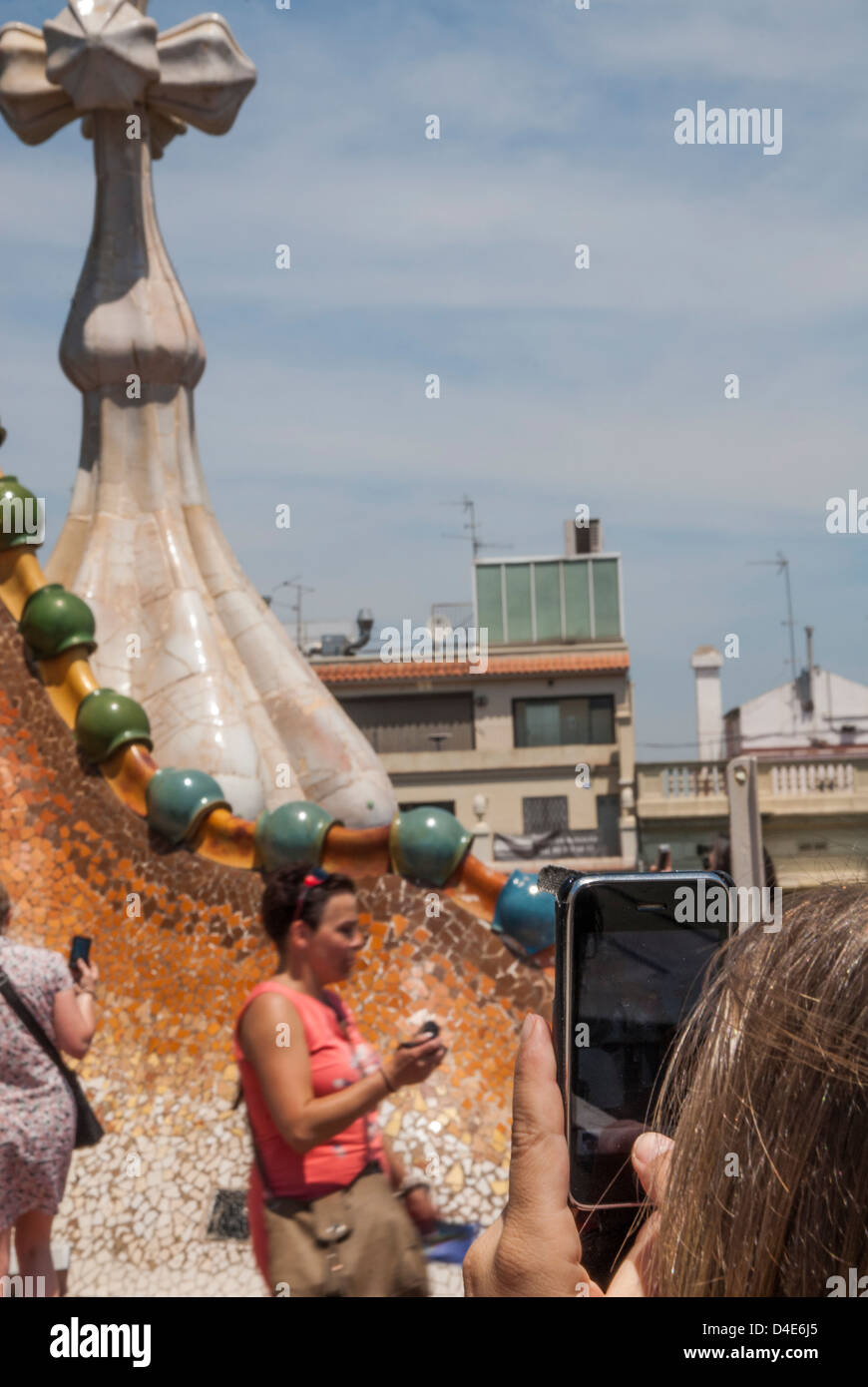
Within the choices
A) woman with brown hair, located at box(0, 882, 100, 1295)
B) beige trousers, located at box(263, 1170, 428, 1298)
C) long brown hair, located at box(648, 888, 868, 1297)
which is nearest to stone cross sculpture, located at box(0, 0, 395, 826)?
woman with brown hair, located at box(0, 882, 100, 1295)

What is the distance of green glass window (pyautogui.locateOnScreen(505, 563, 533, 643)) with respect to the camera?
30.2 metres

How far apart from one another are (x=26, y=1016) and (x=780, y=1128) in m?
4.03

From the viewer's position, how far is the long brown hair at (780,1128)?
1.08m

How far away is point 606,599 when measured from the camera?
3044 cm

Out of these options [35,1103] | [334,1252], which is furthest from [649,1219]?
[35,1103]

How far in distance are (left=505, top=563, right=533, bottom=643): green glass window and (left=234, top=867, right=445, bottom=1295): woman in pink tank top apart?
25802 millimetres

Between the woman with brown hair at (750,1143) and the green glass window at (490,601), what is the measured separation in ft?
94.3

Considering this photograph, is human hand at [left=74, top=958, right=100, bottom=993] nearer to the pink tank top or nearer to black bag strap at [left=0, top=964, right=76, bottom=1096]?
black bag strap at [left=0, top=964, right=76, bottom=1096]

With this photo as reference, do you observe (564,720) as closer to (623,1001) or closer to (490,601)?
(490,601)

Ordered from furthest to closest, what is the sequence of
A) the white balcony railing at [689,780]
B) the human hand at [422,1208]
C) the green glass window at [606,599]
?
the green glass window at [606,599] → the white balcony railing at [689,780] → the human hand at [422,1208]

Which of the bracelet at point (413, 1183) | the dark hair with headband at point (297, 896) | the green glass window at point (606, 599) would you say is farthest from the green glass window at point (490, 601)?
the dark hair with headband at point (297, 896)

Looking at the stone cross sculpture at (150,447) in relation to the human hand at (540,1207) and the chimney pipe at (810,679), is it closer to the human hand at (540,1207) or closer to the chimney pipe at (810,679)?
the human hand at (540,1207)
